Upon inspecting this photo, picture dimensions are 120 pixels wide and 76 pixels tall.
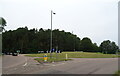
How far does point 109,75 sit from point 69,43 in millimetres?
113141

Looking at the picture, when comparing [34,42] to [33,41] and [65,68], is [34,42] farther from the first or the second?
[65,68]

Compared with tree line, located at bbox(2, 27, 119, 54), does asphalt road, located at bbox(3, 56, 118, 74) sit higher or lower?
lower

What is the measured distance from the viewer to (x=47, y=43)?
370 ft

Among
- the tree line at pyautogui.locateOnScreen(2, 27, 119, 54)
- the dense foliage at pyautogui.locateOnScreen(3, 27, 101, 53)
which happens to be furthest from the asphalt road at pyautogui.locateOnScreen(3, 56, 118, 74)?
the dense foliage at pyautogui.locateOnScreen(3, 27, 101, 53)

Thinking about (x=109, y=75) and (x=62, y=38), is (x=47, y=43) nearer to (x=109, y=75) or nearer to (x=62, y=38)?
(x=62, y=38)

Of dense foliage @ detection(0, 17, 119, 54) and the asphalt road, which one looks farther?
dense foliage @ detection(0, 17, 119, 54)

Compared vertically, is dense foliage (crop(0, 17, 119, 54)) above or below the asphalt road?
above

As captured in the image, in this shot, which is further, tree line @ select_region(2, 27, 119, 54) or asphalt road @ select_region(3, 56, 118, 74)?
tree line @ select_region(2, 27, 119, 54)

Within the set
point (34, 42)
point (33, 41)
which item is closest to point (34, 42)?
point (34, 42)

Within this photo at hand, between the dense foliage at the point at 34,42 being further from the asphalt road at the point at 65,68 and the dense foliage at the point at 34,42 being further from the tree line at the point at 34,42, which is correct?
the asphalt road at the point at 65,68

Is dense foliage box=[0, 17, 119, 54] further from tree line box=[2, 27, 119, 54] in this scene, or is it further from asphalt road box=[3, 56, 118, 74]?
asphalt road box=[3, 56, 118, 74]

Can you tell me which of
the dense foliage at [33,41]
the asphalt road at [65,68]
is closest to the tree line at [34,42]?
the dense foliage at [33,41]

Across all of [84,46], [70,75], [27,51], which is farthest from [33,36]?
[70,75]

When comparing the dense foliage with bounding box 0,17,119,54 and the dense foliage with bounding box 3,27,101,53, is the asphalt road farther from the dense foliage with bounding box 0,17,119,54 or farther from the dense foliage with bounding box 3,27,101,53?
the dense foliage with bounding box 3,27,101,53
